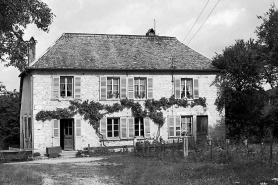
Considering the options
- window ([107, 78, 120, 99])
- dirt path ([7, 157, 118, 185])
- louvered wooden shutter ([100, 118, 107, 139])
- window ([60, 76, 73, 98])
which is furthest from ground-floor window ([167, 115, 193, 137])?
dirt path ([7, 157, 118, 185])

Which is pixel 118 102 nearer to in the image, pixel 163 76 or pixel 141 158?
pixel 163 76

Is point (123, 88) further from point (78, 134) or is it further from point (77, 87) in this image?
point (78, 134)

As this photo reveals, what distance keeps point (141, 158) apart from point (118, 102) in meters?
7.39

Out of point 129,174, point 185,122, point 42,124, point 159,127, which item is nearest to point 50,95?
point 42,124

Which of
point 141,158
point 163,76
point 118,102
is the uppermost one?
point 163,76

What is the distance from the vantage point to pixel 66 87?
26.0 metres

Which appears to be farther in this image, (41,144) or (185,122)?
(185,122)

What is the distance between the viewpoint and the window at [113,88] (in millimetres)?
26711

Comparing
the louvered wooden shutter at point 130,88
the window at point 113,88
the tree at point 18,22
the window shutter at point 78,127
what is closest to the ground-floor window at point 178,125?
the louvered wooden shutter at point 130,88

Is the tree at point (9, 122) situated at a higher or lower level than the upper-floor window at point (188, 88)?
lower

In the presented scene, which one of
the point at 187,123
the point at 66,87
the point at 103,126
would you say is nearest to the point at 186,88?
the point at 187,123

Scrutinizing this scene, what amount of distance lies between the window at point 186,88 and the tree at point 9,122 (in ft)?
49.8

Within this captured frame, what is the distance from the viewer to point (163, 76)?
2752cm

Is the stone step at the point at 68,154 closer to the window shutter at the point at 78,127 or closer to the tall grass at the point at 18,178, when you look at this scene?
the window shutter at the point at 78,127
